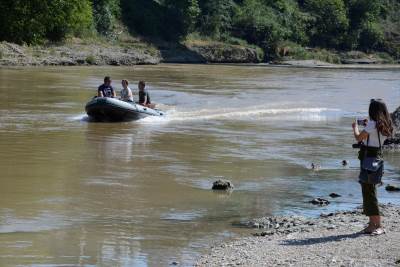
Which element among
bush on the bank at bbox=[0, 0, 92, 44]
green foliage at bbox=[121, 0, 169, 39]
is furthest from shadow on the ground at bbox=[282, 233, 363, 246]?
green foliage at bbox=[121, 0, 169, 39]

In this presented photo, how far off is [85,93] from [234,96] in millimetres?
5421

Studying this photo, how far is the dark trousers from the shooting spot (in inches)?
348

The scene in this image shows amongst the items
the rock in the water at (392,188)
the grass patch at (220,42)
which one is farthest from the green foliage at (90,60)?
the rock in the water at (392,188)

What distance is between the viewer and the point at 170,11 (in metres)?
65.6

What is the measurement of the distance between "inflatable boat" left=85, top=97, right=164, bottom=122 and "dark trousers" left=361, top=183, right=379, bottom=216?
1280 centimetres

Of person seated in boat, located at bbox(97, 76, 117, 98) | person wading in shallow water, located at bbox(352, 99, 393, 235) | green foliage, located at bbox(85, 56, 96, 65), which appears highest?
person wading in shallow water, located at bbox(352, 99, 393, 235)

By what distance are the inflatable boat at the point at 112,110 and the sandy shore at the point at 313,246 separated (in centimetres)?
1143

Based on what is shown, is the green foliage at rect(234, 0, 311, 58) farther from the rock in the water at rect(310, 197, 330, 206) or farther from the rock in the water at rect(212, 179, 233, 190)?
the rock in the water at rect(310, 197, 330, 206)

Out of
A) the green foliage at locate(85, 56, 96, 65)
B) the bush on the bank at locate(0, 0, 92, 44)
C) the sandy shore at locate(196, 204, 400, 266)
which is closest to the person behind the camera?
the sandy shore at locate(196, 204, 400, 266)

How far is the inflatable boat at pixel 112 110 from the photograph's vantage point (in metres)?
21.1

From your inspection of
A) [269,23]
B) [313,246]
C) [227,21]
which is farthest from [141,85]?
[269,23]

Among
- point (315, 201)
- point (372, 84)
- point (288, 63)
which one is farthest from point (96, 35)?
point (315, 201)

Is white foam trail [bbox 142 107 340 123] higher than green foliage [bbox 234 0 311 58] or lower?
lower

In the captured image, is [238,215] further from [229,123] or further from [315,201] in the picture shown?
[229,123]
